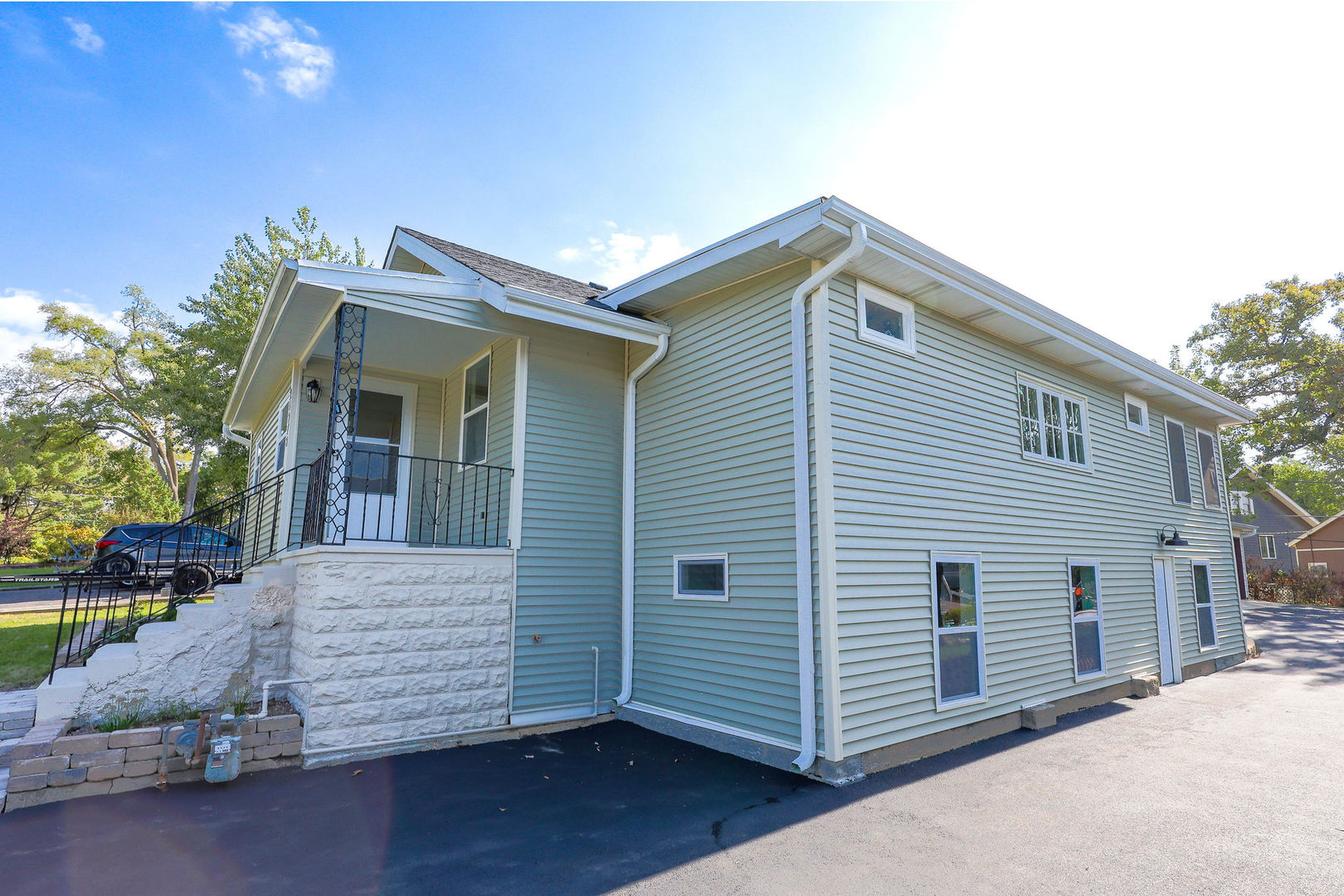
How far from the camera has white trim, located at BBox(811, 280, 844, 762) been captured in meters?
4.98

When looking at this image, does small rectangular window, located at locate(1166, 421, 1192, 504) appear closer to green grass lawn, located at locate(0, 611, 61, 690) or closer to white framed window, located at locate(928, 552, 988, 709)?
white framed window, located at locate(928, 552, 988, 709)

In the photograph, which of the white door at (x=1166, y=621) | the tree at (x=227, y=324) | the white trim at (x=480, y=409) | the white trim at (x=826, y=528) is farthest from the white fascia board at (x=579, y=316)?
the tree at (x=227, y=324)

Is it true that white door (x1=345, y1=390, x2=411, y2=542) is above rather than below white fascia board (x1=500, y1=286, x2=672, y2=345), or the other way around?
below

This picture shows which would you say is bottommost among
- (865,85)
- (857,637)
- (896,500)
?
(857,637)

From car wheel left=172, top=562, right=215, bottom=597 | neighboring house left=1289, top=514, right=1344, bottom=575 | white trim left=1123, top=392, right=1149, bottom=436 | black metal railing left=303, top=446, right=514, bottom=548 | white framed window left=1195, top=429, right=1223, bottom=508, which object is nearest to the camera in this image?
car wheel left=172, top=562, right=215, bottom=597

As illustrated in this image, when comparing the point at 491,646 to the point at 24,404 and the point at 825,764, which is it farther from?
the point at 24,404

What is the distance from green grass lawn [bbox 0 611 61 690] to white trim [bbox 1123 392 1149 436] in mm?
14040

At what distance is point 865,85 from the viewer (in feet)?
24.1

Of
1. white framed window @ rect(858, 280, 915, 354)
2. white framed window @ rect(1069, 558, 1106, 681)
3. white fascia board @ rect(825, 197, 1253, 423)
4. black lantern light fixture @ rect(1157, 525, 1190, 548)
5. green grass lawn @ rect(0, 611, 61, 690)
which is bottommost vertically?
green grass lawn @ rect(0, 611, 61, 690)

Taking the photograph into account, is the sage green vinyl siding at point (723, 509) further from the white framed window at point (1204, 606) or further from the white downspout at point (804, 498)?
the white framed window at point (1204, 606)

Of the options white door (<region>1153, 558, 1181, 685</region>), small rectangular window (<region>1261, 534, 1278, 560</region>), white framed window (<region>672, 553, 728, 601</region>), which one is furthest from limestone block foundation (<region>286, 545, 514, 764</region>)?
small rectangular window (<region>1261, 534, 1278, 560</region>)

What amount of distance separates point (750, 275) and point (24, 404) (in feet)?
118

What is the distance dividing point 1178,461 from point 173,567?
1396 centimetres

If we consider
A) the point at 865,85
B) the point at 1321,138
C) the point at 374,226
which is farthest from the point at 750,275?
the point at 374,226
